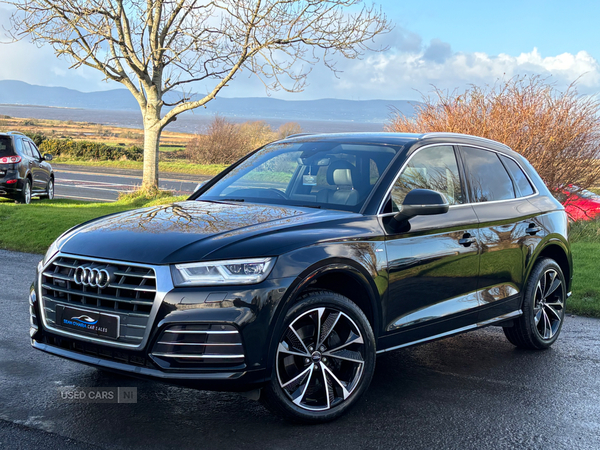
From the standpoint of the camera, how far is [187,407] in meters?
4.38

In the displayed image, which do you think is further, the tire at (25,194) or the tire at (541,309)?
the tire at (25,194)

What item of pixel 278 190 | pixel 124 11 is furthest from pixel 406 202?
pixel 124 11

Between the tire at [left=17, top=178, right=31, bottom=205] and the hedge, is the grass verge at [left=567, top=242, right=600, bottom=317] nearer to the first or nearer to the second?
the tire at [left=17, top=178, right=31, bottom=205]

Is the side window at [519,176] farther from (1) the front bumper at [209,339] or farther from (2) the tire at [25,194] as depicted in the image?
(2) the tire at [25,194]

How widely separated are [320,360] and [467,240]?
1.63m

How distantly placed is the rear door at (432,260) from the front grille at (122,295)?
1599mm

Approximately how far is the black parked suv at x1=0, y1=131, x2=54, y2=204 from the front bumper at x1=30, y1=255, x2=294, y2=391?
14839mm

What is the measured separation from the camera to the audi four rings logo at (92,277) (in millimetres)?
3805

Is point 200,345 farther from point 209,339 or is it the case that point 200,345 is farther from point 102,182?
point 102,182

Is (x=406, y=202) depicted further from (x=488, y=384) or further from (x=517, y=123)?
(x=517, y=123)

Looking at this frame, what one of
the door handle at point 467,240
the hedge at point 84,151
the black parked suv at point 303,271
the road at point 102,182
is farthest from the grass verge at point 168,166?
the door handle at point 467,240

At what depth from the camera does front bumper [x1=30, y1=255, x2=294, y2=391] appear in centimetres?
365

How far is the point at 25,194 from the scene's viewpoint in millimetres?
17734

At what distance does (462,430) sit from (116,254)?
2303 mm
